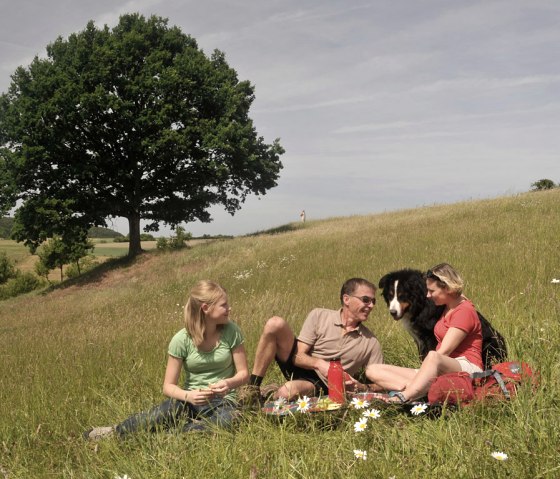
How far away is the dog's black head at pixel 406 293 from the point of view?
5453 millimetres

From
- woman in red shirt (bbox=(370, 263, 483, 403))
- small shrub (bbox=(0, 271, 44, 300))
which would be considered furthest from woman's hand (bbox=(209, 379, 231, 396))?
small shrub (bbox=(0, 271, 44, 300))

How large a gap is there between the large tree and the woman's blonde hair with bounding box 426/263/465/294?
23933 millimetres

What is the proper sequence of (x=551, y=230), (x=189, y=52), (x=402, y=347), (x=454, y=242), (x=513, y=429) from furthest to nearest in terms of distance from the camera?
(x=189, y=52), (x=454, y=242), (x=551, y=230), (x=402, y=347), (x=513, y=429)

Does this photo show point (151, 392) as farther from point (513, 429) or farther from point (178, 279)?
point (178, 279)

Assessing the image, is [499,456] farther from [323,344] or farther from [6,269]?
[6,269]

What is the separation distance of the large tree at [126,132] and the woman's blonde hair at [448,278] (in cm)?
2393

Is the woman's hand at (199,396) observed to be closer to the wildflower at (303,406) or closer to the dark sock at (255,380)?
the dark sock at (255,380)

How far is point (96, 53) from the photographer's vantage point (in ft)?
91.9

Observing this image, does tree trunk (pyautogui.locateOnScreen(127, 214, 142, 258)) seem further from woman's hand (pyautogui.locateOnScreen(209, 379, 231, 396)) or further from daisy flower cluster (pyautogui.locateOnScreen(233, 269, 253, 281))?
woman's hand (pyautogui.locateOnScreen(209, 379, 231, 396))

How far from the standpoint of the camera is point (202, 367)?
15.0ft

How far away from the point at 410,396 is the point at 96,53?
2838 cm

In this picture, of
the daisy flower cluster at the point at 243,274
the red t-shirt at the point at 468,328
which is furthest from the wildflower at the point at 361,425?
the daisy flower cluster at the point at 243,274

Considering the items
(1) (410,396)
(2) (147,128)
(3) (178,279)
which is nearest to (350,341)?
(1) (410,396)

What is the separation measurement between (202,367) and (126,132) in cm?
2629
